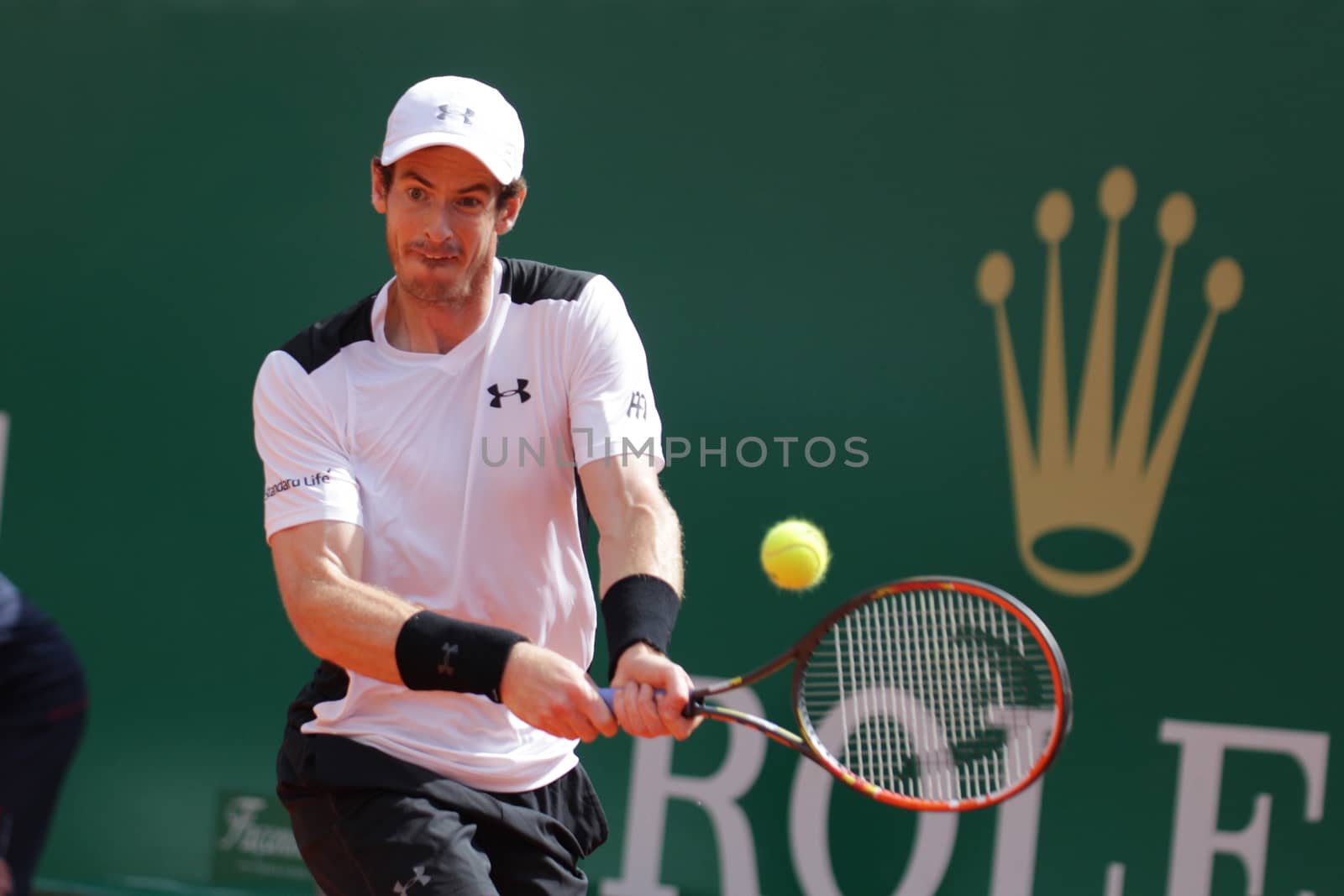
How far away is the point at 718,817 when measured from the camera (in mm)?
4270

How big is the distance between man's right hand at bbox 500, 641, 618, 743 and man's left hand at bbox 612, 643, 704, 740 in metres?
0.03

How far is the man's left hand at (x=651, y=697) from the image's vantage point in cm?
218

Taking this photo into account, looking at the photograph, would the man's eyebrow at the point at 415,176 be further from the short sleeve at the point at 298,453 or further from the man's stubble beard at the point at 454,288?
the short sleeve at the point at 298,453

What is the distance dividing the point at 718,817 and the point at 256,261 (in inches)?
84.8

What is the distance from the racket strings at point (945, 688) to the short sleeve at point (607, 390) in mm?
440

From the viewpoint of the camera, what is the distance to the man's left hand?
218cm

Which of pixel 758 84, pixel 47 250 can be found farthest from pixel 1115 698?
pixel 47 250

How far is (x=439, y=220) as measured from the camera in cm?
251

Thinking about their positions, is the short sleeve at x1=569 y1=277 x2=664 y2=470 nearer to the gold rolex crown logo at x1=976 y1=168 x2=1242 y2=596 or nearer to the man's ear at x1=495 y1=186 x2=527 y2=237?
the man's ear at x1=495 y1=186 x2=527 y2=237

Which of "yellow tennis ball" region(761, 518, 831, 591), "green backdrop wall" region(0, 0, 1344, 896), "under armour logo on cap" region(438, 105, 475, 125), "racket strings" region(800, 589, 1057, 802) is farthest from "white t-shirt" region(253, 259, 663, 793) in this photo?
"green backdrop wall" region(0, 0, 1344, 896)

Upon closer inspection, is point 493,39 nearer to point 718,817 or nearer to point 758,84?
point 758,84

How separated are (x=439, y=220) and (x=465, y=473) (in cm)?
40

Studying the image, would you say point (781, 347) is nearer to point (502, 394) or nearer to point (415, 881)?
point (502, 394)

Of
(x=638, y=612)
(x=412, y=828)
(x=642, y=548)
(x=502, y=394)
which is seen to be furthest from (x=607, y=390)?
(x=412, y=828)
